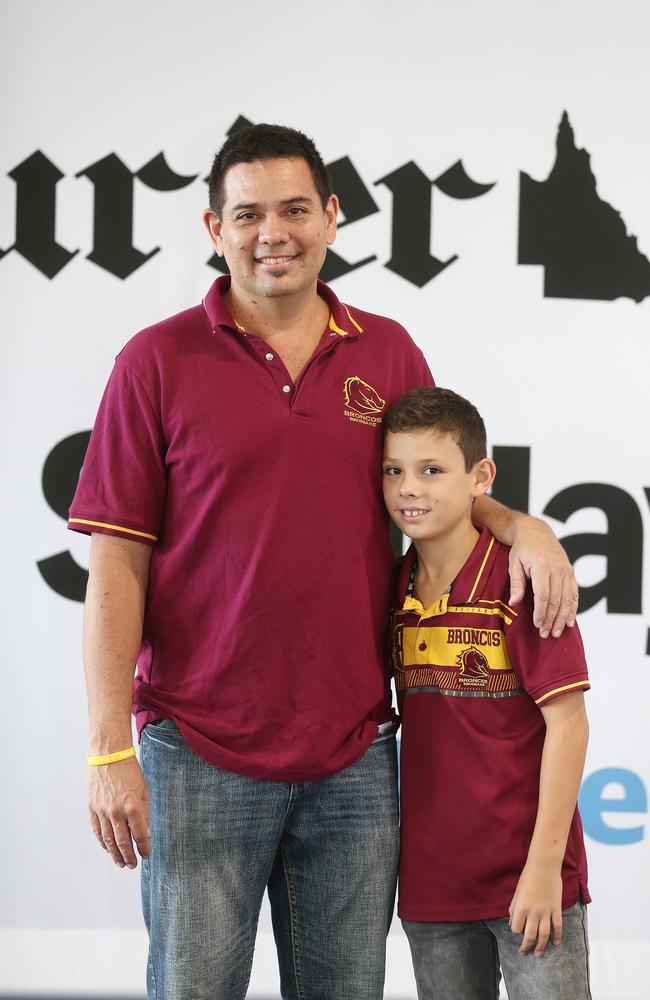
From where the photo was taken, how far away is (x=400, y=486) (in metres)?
1.43

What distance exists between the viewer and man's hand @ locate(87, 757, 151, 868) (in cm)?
130

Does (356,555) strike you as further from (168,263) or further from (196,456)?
(168,263)

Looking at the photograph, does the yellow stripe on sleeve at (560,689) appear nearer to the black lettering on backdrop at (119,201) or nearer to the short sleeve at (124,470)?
the short sleeve at (124,470)

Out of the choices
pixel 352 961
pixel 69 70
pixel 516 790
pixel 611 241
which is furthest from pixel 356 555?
pixel 69 70

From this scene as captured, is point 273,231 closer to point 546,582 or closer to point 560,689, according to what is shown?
point 546,582

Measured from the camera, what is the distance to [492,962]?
1468mm

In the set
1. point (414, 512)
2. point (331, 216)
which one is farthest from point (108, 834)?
point (331, 216)

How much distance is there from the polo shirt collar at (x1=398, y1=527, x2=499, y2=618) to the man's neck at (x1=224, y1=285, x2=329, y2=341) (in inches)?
16.7

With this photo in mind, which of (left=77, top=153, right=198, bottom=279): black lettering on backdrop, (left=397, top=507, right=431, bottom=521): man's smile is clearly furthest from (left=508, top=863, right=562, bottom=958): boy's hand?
(left=77, top=153, right=198, bottom=279): black lettering on backdrop

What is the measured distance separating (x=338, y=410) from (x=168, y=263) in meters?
1.23

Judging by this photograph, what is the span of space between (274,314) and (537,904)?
94 cm

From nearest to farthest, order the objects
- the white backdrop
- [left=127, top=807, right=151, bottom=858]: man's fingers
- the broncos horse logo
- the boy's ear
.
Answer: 1. [left=127, top=807, right=151, bottom=858]: man's fingers
2. the broncos horse logo
3. the boy's ear
4. the white backdrop

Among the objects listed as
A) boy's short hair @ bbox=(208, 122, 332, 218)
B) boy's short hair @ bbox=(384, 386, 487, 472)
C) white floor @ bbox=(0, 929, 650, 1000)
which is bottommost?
white floor @ bbox=(0, 929, 650, 1000)

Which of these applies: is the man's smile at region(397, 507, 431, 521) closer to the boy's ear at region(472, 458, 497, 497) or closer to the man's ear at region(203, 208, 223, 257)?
the boy's ear at region(472, 458, 497, 497)
